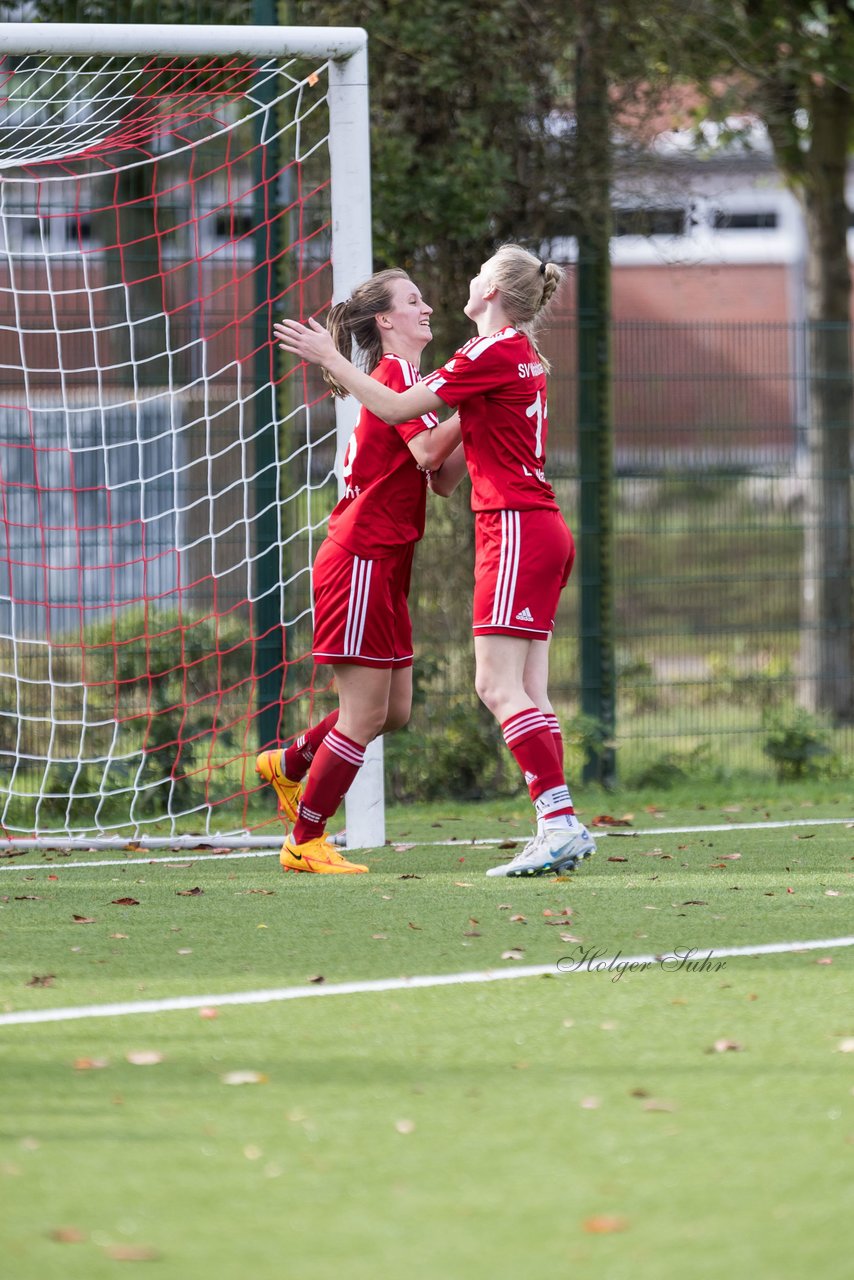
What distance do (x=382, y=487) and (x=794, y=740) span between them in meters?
4.24

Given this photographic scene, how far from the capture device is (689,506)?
902 cm

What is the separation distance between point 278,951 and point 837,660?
5786mm

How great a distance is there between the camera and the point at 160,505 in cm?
818

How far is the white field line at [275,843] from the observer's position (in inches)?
245

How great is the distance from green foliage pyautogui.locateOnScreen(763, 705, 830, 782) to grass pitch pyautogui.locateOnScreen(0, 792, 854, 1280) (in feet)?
12.2

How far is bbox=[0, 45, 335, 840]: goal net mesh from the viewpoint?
7941 mm

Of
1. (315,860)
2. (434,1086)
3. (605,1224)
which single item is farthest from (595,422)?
(605,1224)

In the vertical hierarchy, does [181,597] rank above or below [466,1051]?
above

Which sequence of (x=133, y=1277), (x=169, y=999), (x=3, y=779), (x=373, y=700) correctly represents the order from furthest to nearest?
(x=3, y=779) → (x=373, y=700) → (x=169, y=999) → (x=133, y=1277)

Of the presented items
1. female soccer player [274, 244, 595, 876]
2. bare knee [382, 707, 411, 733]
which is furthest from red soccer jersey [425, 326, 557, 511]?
bare knee [382, 707, 411, 733]

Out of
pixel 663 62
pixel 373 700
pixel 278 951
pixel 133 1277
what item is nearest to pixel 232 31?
pixel 373 700

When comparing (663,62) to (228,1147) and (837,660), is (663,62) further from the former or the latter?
(228,1147)

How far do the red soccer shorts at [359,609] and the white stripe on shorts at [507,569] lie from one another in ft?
1.33

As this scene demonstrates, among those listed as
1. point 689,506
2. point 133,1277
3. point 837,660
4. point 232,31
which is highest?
point 232,31
